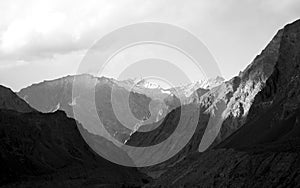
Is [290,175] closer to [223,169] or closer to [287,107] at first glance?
[223,169]

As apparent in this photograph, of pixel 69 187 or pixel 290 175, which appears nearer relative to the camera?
pixel 290 175

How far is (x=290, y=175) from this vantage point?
118312 millimetres

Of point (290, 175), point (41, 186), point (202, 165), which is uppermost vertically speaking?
point (41, 186)

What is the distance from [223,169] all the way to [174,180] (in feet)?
90.7

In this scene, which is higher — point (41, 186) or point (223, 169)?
point (41, 186)

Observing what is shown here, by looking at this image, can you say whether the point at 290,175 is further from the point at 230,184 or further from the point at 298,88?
the point at 298,88

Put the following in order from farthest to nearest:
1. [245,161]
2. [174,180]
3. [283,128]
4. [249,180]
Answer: [283,128], [174,180], [245,161], [249,180]

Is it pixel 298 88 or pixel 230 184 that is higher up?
pixel 298 88

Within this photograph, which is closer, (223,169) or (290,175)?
(290,175)

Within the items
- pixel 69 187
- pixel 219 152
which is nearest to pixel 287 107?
pixel 219 152

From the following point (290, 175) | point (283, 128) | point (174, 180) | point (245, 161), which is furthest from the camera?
point (283, 128)

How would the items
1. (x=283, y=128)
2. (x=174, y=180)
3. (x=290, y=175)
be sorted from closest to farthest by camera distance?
1. (x=290, y=175)
2. (x=174, y=180)
3. (x=283, y=128)

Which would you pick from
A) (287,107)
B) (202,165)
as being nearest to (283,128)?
(287,107)

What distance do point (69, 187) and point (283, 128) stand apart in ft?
267
